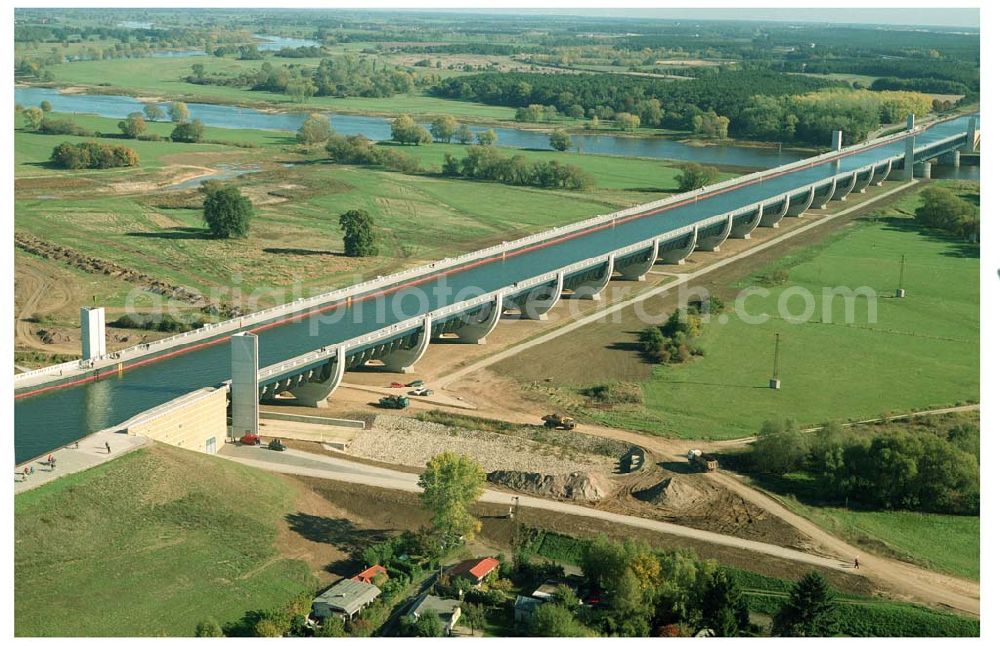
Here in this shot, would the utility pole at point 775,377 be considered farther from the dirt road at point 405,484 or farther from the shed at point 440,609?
the shed at point 440,609

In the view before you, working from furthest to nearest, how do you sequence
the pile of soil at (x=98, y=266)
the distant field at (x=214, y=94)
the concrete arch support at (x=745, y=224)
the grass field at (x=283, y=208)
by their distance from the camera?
1. the distant field at (x=214, y=94)
2. the concrete arch support at (x=745, y=224)
3. the grass field at (x=283, y=208)
4. the pile of soil at (x=98, y=266)

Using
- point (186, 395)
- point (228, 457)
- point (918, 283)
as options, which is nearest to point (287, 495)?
point (228, 457)

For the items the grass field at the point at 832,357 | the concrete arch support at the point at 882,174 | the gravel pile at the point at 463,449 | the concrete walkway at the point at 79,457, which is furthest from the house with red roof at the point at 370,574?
the concrete arch support at the point at 882,174

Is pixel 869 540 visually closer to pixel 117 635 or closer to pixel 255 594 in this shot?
pixel 255 594

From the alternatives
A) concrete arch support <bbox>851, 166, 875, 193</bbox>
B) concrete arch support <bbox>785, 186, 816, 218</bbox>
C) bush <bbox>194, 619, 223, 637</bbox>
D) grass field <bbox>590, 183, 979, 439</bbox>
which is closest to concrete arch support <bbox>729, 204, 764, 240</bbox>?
grass field <bbox>590, 183, 979, 439</bbox>

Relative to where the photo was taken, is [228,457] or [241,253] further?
[241,253]

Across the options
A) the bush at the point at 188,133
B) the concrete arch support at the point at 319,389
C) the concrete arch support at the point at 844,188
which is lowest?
the concrete arch support at the point at 319,389

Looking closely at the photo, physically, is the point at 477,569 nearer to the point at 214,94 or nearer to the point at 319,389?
the point at 319,389
